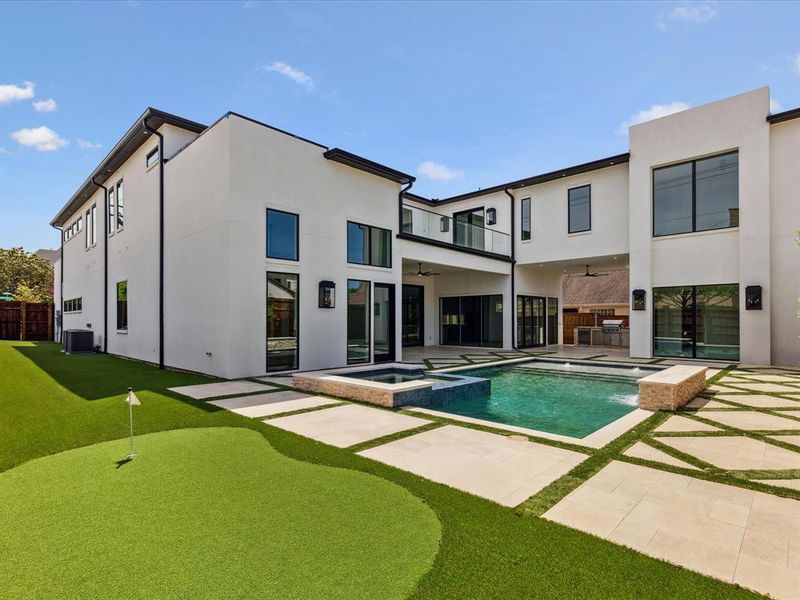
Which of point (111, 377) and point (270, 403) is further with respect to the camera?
point (111, 377)

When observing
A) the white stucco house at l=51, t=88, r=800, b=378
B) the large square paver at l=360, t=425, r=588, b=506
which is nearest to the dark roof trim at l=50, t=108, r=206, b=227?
the white stucco house at l=51, t=88, r=800, b=378

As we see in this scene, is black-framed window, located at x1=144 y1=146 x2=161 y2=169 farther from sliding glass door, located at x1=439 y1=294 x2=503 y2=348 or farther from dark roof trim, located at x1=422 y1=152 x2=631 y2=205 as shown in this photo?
sliding glass door, located at x1=439 y1=294 x2=503 y2=348

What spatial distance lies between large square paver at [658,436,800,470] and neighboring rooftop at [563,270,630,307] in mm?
21459

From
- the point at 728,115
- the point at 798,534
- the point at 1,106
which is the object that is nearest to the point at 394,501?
the point at 798,534

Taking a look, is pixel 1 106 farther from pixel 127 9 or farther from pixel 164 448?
pixel 164 448

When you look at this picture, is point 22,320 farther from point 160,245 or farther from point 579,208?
point 579,208

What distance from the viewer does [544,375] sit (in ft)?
35.8

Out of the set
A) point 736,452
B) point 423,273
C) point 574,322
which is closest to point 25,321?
point 423,273

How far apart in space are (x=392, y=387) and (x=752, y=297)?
36.9 ft

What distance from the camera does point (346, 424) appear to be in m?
5.57

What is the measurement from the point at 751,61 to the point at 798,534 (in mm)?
11914

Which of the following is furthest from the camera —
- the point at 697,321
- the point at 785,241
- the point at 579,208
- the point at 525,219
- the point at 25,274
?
the point at 25,274

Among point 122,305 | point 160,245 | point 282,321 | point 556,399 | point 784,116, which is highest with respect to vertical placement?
point 784,116

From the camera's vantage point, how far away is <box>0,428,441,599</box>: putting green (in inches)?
88.7
